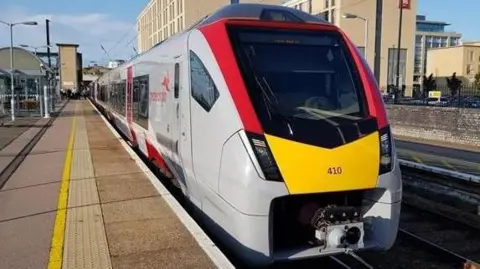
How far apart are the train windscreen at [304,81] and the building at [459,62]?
4120 inches

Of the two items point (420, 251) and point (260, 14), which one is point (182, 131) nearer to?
point (260, 14)

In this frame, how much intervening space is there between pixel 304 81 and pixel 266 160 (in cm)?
134

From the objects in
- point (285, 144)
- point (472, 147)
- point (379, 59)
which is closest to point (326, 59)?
point (285, 144)

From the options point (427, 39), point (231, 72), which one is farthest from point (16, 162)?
point (427, 39)

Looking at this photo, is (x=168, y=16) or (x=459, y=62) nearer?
(x=168, y=16)

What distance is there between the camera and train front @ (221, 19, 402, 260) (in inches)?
182

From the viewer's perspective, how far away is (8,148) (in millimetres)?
14945

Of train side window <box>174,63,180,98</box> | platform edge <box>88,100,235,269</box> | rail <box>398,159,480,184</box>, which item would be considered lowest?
platform edge <box>88,100,235,269</box>

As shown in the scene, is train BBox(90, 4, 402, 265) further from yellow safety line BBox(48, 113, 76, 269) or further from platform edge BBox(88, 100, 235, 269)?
yellow safety line BBox(48, 113, 76, 269)

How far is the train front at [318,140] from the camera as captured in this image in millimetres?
4613

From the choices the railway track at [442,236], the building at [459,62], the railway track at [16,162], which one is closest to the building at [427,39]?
the building at [459,62]

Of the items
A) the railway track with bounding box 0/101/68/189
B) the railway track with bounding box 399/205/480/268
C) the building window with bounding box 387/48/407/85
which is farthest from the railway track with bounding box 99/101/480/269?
the building window with bounding box 387/48/407/85

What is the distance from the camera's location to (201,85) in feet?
18.5

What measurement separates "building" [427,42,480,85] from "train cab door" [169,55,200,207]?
104 meters
